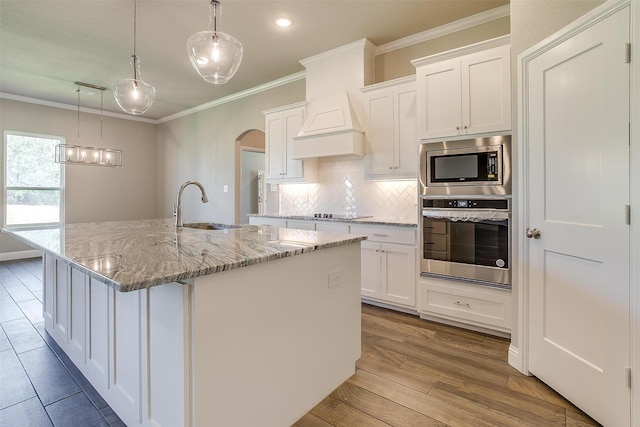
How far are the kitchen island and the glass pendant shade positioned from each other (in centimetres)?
137

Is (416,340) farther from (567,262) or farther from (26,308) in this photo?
(26,308)

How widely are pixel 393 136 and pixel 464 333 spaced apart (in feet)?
6.61

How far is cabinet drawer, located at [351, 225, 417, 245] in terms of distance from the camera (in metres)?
3.11

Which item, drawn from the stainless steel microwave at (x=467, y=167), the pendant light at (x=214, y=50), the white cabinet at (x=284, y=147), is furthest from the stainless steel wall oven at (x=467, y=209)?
the pendant light at (x=214, y=50)

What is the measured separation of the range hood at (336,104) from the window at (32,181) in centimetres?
500

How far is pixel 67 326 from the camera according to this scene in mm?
2221

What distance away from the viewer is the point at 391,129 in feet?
11.4

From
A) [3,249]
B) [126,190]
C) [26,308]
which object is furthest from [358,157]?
[3,249]

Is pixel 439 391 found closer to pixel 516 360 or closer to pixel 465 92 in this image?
pixel 516 360

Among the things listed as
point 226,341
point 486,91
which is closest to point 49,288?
point 226,341

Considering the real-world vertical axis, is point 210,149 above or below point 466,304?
above

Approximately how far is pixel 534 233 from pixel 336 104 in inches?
99.7

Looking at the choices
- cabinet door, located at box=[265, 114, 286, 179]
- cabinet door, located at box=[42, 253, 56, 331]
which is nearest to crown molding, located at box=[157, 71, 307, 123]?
cabinet door, located at box=[265, 114, 286, 179]

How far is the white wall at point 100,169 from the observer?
565 centimetres
